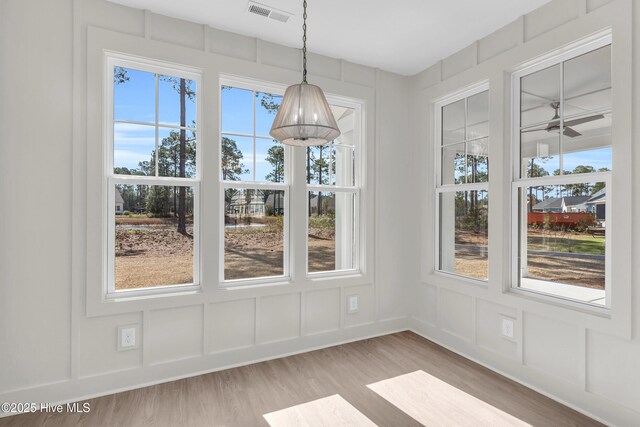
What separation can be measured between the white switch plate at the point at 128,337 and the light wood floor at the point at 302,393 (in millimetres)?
336

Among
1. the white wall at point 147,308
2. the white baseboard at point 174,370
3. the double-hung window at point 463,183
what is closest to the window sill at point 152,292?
the white wall at point 147,308

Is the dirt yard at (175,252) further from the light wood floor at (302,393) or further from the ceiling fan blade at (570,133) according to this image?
the ceiling fan blade at (570,133)

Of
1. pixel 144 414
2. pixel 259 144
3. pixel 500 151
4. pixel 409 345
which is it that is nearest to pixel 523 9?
pixel 500 151

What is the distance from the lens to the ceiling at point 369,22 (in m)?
2.62

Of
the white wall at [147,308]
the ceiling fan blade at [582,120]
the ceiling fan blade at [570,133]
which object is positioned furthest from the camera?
the ceiling fan blade at [570,133]

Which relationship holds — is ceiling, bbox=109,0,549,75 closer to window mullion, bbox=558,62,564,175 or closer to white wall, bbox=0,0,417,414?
white wall, bbox=0,0,417,414

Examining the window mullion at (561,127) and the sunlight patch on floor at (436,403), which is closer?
the sunlight patch on floor at (436,403)

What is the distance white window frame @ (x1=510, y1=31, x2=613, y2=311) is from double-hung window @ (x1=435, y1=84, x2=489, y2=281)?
0.87 ft

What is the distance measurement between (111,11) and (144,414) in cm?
297

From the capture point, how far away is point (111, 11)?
8.54 feet

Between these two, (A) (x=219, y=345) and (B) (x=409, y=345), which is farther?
(B) (x=409, y=345)

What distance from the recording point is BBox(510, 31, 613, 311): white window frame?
2.33 meters

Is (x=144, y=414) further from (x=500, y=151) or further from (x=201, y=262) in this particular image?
(x=500, y=151)

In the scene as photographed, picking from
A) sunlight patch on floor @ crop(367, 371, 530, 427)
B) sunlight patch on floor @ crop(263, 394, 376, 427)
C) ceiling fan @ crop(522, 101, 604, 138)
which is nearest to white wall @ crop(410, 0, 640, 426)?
ceiling fan @ crop(522, 101, 604, 138)
